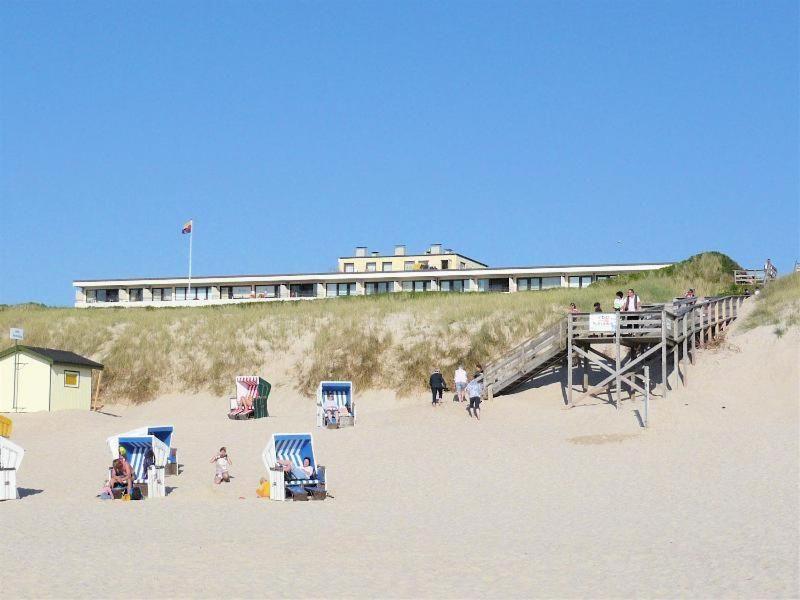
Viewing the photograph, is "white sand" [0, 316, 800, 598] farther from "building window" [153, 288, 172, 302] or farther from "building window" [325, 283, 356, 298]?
"building window" [153, 288, 172, 302]

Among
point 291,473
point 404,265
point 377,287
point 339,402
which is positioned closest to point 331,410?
point 339,402

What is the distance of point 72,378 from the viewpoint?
116 ft

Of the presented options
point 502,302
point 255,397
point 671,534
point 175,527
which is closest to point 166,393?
point 255,397

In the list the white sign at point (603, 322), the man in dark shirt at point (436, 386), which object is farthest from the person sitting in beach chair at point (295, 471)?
the white sign at point (603, 322)

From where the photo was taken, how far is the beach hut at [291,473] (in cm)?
1944

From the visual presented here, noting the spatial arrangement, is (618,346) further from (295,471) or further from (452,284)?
(452,284)

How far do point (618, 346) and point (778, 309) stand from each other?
7282mm

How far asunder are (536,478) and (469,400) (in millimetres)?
8478

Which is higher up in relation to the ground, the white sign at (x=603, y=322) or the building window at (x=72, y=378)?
the white sign at (x=603, y=322)

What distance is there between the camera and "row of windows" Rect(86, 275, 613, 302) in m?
69.3

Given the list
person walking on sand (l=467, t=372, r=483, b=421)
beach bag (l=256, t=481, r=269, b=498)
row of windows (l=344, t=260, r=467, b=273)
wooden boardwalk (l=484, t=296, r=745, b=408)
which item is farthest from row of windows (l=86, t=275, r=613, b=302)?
beach bag (l=256, t=481, r=269, b=498)

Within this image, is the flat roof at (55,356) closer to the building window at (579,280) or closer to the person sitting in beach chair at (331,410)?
the person sitting in beach chair at (331,410)

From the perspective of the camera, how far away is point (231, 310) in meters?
49.0

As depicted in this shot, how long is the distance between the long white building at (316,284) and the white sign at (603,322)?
3689cm
